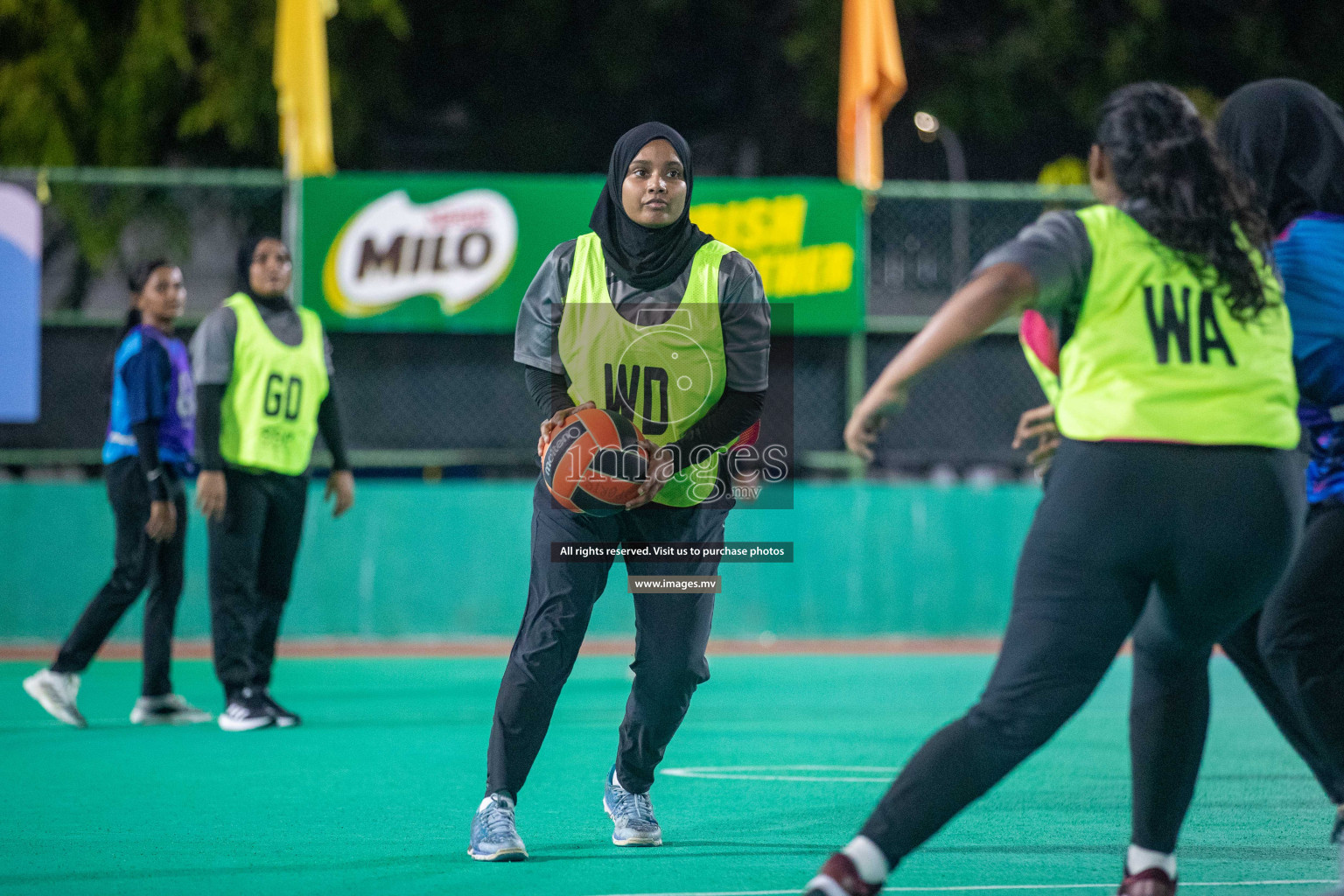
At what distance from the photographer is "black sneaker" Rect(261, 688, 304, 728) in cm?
787

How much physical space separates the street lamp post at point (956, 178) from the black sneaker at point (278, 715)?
23.7ft

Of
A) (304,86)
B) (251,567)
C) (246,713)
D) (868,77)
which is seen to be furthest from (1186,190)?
(304,86)

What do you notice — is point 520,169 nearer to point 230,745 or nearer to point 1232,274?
point 230,745

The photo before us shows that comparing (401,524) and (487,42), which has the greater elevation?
(487,42)

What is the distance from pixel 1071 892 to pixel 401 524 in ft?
29.3

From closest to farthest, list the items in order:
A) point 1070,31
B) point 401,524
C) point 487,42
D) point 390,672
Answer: point 390,672 < point 401,524 < point 1070,31 < point 487,42

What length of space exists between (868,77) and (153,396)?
768cm

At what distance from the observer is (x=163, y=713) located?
8.05m

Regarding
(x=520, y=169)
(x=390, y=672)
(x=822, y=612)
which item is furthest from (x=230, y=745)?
(x=520, y=169)

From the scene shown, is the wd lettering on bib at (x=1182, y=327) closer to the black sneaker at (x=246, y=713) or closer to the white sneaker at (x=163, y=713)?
the black sneaker at (x=246, y=713)

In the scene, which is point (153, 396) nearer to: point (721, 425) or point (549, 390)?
point (549, 390)

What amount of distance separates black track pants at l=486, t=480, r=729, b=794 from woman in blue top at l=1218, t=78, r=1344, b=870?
5.41 ft

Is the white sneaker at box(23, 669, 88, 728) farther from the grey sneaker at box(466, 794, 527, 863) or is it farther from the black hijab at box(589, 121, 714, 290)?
the black hijab at box(589, 121, 714, 290)

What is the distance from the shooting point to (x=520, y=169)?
69.8ft
